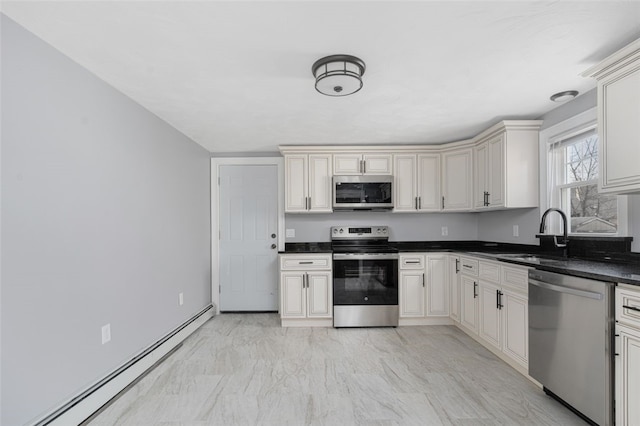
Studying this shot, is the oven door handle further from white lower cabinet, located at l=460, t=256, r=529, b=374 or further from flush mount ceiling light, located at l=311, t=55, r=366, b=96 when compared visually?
flush mount ceiling light, located at l=311, t=55, r=366, b=96

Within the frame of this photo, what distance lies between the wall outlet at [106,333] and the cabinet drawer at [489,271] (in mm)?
3111

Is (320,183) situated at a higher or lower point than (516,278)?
higher

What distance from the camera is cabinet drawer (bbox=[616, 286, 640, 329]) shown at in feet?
4.81

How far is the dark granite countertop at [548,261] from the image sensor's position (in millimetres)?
1664

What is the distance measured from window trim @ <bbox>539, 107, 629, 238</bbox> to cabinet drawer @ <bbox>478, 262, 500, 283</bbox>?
0.69 metres

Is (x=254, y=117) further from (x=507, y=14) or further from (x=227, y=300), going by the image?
(x=227, y=300)

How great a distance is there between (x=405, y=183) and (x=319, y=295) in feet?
5.91

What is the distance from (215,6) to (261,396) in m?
2.39

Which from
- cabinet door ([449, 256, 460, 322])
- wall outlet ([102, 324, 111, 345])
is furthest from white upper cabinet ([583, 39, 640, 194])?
wall outlet ([102, 324, 111, 345])

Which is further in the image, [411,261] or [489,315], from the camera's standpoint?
[411,261]

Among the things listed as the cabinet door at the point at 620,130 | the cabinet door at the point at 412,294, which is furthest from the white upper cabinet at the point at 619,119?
the cabinet door at the point at 412,294

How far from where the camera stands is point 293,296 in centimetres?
357

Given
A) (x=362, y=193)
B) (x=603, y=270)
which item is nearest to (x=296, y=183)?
(x=362, y=193)

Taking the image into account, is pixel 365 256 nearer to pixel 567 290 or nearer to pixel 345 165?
pixel 345 165
